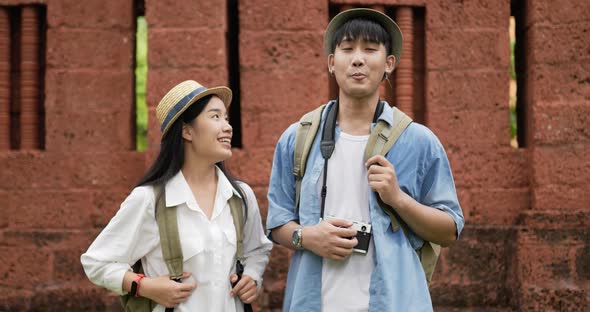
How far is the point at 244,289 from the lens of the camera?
3.01 meters

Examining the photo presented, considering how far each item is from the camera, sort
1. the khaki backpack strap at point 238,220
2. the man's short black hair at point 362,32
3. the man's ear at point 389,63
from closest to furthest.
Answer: the man's short black hair at point 362,32 → the man's ear at point 389,63 → the khaki backpack strap at point 238,220

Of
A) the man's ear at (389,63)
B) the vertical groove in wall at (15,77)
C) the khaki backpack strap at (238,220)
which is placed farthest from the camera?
the vertical groove in wall at (15,77)

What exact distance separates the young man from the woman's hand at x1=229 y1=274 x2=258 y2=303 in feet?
0.79

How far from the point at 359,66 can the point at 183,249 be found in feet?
3.60

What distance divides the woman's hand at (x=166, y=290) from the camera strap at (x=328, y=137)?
0.68 m

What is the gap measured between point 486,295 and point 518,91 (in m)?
1.80

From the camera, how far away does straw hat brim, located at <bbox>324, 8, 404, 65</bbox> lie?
2898 millimetres

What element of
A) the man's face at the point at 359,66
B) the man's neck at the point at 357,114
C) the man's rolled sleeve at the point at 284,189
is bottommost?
the man's rolled sleeve at the point at 284,189

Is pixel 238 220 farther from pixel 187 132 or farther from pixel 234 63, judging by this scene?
pixel 234 63

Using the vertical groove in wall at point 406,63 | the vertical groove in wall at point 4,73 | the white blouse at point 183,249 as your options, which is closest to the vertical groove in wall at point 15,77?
the vertical groove in wall at point 4,73

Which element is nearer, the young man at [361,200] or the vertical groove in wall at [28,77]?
the young man at [361,200]

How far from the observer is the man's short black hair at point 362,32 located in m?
2.86

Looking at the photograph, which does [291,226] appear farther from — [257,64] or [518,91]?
[518,91]

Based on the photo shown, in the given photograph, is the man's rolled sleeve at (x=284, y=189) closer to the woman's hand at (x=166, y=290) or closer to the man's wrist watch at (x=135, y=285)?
the woman's hand at (x=166, y=290)
